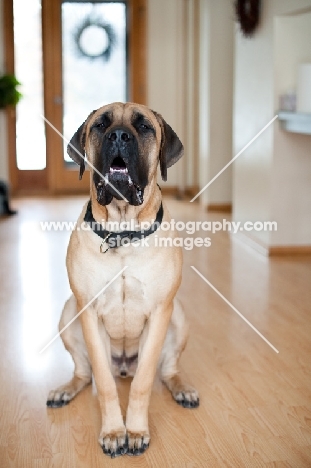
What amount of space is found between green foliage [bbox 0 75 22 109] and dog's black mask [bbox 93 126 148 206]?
5.39 metres

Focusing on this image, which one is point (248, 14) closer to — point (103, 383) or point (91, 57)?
point (91, 57)

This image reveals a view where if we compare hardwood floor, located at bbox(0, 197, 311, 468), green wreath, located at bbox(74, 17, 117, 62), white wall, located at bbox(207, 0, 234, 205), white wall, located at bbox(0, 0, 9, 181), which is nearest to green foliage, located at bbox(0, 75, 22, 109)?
white wall, located at bbox(0, 0, 9, 181)

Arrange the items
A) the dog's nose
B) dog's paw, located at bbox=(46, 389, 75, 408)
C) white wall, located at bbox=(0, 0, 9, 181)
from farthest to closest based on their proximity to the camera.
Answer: white wall, located at bbox=(0, 0, 9, 181), dog's paw, located at bbox=(46, 389, 75, 408), the dog's nose

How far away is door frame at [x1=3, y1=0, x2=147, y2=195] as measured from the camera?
25.2 feet

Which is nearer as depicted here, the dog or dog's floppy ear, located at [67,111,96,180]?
the dog

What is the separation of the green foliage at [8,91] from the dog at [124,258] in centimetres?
525

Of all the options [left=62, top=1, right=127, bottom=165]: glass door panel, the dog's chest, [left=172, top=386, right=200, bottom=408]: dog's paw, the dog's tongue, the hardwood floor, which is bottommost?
the hardwood floor

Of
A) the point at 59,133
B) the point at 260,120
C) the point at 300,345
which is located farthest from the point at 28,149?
the point at 300,345

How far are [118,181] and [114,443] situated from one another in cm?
82

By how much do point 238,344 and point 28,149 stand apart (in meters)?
5.51

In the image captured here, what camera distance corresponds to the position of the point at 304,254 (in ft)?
16.2

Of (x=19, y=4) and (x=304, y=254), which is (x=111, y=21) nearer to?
(x=19, y=4)

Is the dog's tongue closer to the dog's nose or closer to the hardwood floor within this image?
the dog's nose

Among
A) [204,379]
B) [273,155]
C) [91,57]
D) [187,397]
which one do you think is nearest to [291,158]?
[273,155]
